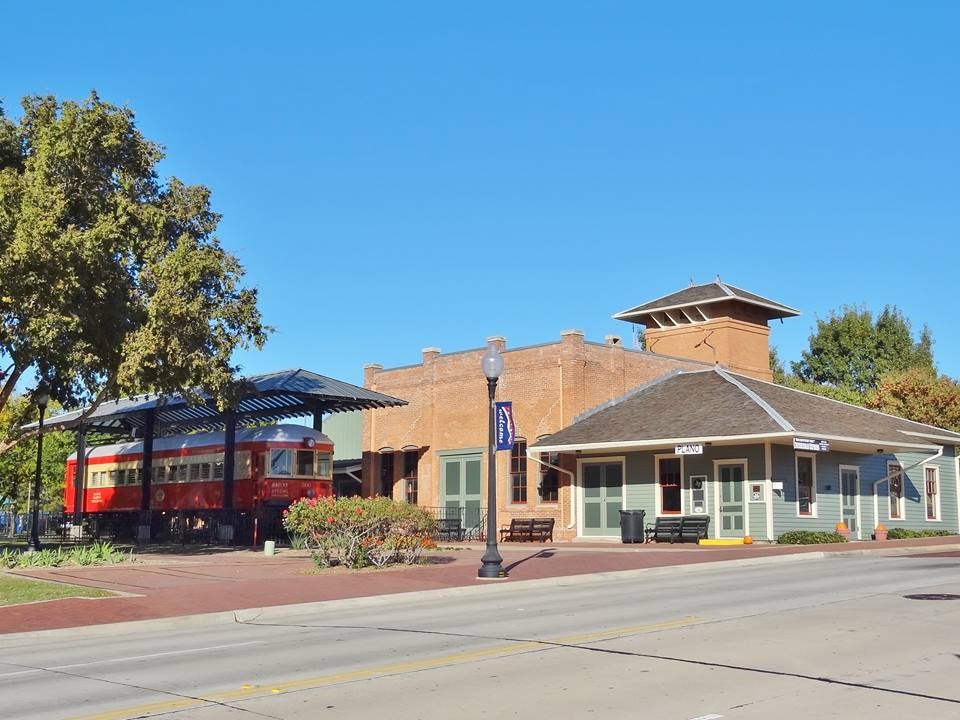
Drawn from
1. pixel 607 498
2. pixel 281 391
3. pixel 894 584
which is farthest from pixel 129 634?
pixel 607 498

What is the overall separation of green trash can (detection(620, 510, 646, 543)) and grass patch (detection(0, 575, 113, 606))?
19073 millimetres

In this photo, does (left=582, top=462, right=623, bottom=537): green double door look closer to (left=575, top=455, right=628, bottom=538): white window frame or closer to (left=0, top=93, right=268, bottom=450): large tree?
(left=575, top=455, right=628, bottom=538): white window frame

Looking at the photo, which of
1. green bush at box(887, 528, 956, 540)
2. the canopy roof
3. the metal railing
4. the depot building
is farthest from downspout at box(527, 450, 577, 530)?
green bush at box(887, 528, 956, 540)

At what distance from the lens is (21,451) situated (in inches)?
2153

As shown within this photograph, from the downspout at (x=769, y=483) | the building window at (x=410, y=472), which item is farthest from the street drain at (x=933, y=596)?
the building window at (x=410, y=472)

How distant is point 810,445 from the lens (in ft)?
101

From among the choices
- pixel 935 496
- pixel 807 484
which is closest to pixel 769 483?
pixel 807 484

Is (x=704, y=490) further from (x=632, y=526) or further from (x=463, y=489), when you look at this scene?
(x=463, y=489)

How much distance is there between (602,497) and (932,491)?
504 inches

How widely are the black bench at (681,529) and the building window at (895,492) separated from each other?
839cm

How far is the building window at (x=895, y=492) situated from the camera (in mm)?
37406

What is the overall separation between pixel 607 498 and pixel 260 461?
38.8ft

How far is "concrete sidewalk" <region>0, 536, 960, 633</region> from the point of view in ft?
52.4

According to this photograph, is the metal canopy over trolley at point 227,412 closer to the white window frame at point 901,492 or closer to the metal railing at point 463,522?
the metal railing at point 463,522
